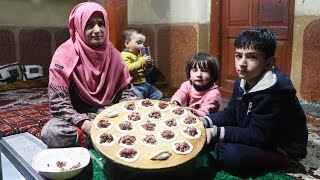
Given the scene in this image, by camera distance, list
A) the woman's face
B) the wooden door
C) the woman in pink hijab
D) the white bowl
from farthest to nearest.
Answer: the wooden door → the woman's face → the woman in pink hijab → the white bowl

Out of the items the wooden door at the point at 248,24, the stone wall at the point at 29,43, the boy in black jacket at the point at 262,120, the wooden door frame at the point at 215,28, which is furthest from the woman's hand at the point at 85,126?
the stone wall at the point at 29,43

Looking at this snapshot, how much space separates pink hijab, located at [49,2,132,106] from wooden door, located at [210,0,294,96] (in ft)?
5.99

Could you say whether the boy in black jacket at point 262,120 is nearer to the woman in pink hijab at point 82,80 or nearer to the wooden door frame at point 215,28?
the woman in pink hijab at point 82,80

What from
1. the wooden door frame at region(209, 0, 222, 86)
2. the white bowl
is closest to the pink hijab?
the white bowl

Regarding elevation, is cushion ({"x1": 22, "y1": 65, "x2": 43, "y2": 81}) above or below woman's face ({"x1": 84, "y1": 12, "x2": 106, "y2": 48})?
below

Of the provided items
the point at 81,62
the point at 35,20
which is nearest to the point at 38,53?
the point at 35,20

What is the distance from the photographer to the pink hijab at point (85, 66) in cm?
193

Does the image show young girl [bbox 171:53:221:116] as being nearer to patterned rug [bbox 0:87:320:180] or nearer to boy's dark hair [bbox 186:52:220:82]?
boy's dark hair [bbox 186:52:220:82]

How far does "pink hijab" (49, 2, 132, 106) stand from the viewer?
1933 millimetres

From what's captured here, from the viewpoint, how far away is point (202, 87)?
2.39 m

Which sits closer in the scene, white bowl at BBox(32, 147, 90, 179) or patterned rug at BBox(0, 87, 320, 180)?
white bowl at BBox(32, 147, 90, 179)

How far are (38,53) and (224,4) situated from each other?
3018 mm

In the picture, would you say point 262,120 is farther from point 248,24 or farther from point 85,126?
point 248,24

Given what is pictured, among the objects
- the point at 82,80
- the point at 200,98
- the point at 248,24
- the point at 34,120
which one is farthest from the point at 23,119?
the point at 248,24
